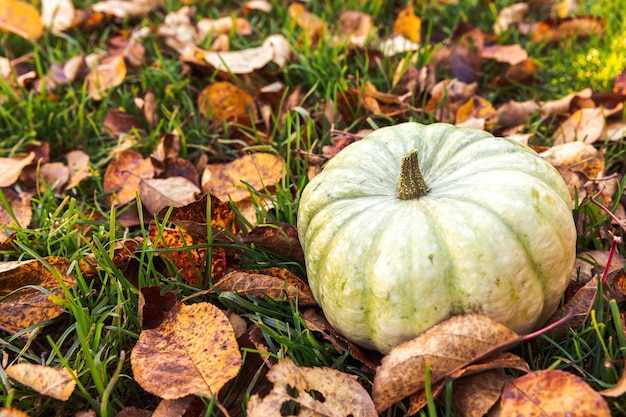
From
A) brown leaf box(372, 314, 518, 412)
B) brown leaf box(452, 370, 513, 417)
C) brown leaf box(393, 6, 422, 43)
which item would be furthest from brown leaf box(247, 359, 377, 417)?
brown leaf box(393, 6, 422, 43)

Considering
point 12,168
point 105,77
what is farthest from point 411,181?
point 105,77

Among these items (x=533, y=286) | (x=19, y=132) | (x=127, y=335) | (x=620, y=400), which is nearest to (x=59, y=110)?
(x=19, y=132)

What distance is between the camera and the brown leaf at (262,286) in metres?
2.38

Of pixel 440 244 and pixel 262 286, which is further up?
pixel 440 244

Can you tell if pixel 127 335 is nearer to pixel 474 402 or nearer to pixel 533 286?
pixel 474 402

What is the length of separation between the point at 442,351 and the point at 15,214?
2.18 meters

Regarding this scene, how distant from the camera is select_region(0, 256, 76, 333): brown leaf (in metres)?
2.40

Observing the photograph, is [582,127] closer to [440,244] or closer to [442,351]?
[440,244]

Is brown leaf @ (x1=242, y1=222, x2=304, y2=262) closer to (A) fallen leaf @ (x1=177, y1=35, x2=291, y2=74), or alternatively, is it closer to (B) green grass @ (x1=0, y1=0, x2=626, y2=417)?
(B) green grass @ (x1=0, y1=0, x2=626, y2=417)

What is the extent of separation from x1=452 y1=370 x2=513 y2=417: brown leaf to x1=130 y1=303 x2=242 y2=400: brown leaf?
711 millimetres

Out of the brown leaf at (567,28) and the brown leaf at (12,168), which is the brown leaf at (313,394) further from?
the brown leaf at (567,28)

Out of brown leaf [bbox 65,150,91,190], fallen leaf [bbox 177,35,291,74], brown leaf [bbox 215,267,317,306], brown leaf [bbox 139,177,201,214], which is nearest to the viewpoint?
brown leaf [bbox 215,267,317,306]

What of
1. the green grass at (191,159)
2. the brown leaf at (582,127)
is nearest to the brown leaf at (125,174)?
the green grass at (191,159)

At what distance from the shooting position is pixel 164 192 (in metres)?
2.95
